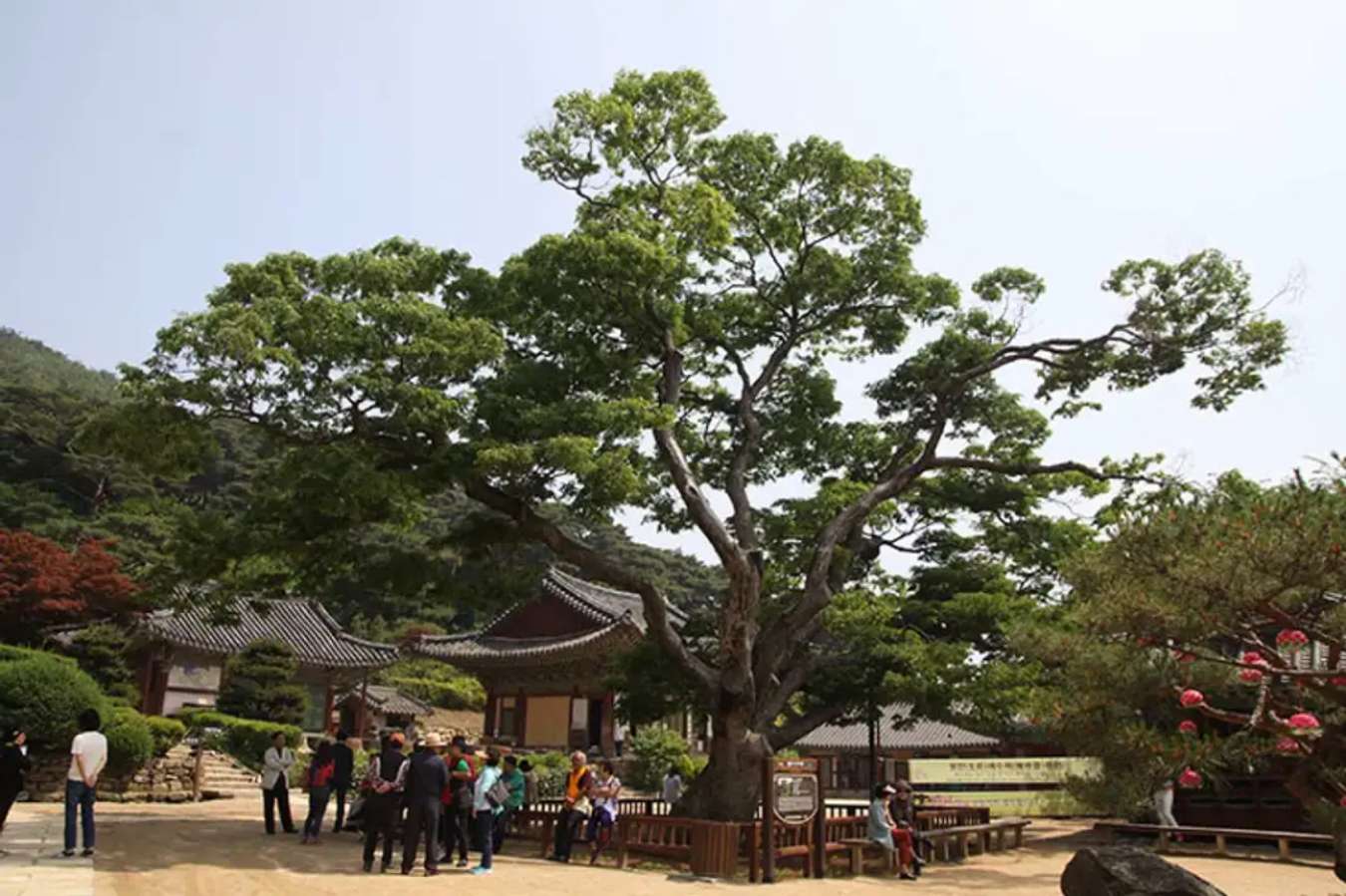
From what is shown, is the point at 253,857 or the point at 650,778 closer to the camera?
the point at 253,857

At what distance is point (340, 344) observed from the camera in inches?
472

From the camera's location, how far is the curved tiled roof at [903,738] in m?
34.7

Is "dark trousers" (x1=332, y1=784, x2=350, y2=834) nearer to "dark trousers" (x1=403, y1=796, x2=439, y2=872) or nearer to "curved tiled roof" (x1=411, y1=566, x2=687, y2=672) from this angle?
"dark trousers" (x1=403, y1=796, x2=439, y2=872)

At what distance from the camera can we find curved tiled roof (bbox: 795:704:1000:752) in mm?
34688

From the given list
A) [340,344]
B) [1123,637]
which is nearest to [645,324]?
[340,344]

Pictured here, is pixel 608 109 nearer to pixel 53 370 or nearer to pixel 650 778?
pixel 650 778

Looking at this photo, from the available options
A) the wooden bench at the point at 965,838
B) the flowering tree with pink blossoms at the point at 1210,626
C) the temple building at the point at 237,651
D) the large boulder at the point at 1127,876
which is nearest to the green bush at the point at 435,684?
the temple building at the point at 237,651

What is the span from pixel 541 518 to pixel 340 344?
12.2 ft

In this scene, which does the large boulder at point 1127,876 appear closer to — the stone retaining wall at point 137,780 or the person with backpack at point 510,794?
the person with backpack at point 510,794

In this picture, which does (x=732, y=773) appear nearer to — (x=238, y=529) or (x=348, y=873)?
(x=348, y=873)

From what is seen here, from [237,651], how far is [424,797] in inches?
897

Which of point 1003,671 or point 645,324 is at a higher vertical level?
point 645,324

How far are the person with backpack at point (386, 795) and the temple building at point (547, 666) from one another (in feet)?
55.7

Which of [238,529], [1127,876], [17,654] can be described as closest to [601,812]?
[238,529]
